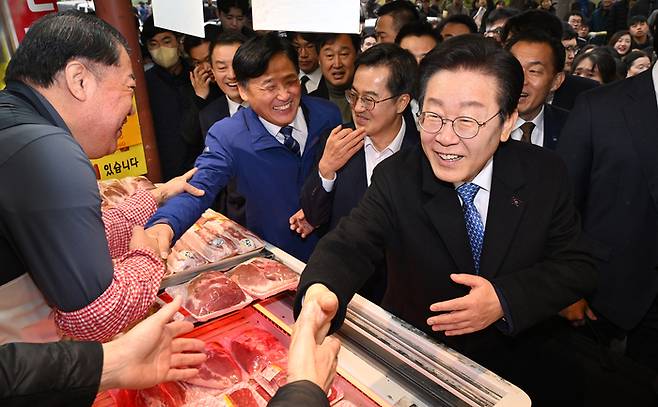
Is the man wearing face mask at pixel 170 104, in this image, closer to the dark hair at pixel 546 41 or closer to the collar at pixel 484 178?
the dark hair at pixel 546 41

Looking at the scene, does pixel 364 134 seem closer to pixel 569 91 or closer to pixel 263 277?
pixel 263 277

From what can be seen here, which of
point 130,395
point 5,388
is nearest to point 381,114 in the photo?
point 130,395

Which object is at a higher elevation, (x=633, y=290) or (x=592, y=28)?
(x=592, y=28)

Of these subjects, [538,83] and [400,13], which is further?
[400,13]

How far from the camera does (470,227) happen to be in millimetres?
1798

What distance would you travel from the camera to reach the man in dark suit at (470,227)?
1.58m

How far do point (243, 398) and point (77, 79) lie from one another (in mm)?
1097

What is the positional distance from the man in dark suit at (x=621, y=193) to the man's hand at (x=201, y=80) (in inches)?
106

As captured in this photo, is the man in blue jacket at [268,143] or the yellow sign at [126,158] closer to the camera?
the man in blue jacket at [268,143]

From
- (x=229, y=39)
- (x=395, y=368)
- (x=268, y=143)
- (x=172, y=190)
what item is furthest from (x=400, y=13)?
(x=395, y=368)

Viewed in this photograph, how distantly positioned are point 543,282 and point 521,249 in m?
0.16

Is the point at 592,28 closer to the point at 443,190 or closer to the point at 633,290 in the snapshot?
the point at 633,290

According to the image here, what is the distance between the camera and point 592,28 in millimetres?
11609

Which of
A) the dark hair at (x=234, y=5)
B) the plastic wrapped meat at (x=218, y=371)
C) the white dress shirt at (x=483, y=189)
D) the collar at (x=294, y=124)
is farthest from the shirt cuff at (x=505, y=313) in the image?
the dark hair at (x=234, y=5)
